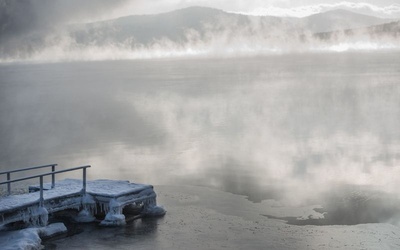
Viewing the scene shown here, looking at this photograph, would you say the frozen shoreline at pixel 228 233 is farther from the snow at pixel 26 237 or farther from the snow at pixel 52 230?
the snow at pixel 26 237

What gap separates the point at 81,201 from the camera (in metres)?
24.0

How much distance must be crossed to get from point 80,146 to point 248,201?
20.9 meters

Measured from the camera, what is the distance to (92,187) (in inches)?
977

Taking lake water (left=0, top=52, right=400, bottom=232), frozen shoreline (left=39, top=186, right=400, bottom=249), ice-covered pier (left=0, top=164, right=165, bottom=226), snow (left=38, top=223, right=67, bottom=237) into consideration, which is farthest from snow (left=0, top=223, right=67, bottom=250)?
lake water (left=0, top=52, right=400, bottom=232)

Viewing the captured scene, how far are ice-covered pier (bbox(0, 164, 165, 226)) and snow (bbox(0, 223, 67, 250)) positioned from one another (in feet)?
1.30

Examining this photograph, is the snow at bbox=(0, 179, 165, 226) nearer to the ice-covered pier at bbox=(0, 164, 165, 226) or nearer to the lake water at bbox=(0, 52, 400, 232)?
the ice-covered pier at bbox=(0, 164, 165, 226)

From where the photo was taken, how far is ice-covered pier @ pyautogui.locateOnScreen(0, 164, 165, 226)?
22.0 m

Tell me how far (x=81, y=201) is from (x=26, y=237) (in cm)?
347

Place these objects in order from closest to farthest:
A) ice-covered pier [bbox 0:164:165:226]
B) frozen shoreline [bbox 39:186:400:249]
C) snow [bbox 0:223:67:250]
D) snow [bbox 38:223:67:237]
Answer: snow [bbox 0:223:67:250], frozen shoreline [bbox 39:186:400:249], snow [bbox 38:223:67:237], ice-covered pier [bbox 0:164:165:226]

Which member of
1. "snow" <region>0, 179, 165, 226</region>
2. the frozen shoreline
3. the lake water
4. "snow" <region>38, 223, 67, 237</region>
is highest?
"snow" <region>0, 179, 165, 226</region>

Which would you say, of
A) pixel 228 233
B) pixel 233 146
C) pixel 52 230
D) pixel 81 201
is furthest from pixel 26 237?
pixel 233 146

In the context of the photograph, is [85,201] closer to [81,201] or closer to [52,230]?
[81,201]

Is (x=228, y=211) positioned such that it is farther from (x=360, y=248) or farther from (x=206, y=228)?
(x=360, y=248)

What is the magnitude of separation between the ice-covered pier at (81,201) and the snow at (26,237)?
397mm
